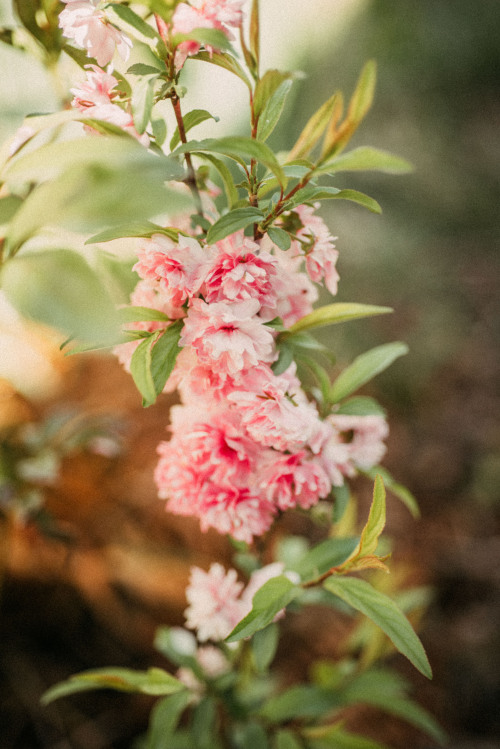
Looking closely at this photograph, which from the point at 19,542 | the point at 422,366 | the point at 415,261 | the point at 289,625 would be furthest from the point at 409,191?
the point at 19,542

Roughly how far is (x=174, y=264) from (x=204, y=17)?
0.19 m

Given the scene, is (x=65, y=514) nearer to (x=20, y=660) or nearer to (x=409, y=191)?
(x=20, y=660)

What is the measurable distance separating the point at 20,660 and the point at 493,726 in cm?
110

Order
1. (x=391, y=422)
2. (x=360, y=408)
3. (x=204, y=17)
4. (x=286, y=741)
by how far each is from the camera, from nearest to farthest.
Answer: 1. (x=204, y=17)
2. (x=360, y=408)
3. (x=286, y=741)
4. (x=391, y=422)

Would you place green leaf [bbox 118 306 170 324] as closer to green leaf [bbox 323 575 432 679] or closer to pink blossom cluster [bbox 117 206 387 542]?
pink blossom cluster [bbox 117 206 387 542]

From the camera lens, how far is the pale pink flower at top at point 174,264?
1.47 ft

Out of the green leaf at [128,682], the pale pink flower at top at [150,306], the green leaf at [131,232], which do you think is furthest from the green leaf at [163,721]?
the green leaf at [131,232]

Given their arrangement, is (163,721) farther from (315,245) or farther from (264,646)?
(315,245)

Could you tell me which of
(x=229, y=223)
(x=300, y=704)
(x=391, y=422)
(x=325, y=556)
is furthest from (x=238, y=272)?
(x=391, y=422)

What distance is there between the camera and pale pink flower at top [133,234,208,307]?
45 cm

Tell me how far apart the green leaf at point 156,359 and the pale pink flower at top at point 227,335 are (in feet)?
0.07

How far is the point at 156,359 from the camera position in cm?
47

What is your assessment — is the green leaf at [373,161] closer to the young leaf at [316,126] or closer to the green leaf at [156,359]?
the young leaf at [316,126]

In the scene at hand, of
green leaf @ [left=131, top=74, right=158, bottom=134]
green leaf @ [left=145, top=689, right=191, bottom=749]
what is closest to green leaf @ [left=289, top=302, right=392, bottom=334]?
green leaf @ [left=131, top=74, right=158, bottom=134]
